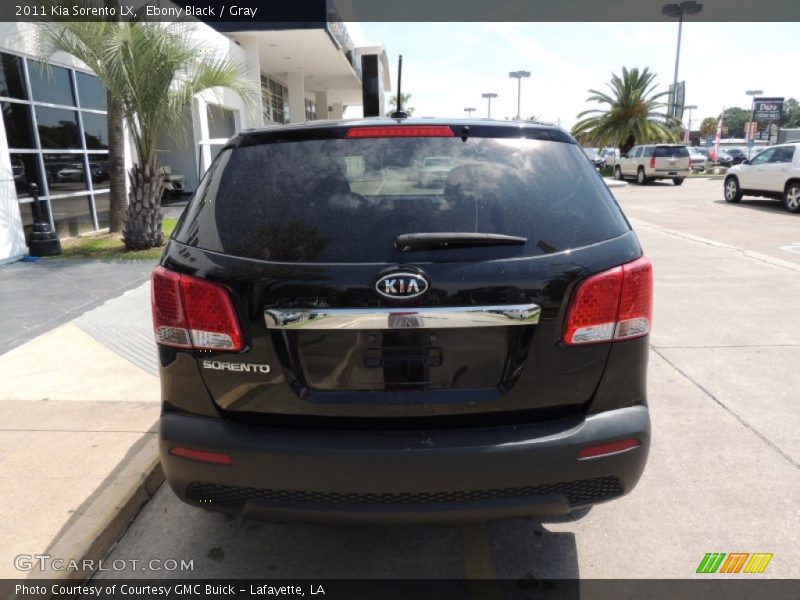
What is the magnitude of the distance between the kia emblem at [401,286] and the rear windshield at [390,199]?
0.07m

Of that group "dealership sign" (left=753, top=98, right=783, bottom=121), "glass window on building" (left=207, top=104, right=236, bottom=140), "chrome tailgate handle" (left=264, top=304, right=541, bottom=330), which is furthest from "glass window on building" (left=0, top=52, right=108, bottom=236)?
"dealership sign" (left=753, top=98, right=783, bottom=121)

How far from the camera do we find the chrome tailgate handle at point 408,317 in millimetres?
1956

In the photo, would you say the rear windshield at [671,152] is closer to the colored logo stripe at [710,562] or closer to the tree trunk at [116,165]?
the tree trunk at [116,165]

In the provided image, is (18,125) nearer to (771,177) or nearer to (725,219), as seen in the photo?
(725,219)

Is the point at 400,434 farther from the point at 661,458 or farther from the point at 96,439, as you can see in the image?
the point at 96,439

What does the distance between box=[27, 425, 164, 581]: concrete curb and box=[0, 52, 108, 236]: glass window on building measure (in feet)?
25.6

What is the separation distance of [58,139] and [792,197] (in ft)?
56.9

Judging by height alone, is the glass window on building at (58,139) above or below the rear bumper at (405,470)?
above

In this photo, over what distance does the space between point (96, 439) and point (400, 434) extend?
232cm

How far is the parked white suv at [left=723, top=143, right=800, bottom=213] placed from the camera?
15500mm

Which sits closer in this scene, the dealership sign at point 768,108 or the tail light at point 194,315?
the tail light at point 194,315

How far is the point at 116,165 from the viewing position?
1045cm

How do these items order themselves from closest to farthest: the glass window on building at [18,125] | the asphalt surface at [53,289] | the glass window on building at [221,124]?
the asphalt surface at [53,289]
the glass window on building at [18,125]
the glass window on building at [221,124]

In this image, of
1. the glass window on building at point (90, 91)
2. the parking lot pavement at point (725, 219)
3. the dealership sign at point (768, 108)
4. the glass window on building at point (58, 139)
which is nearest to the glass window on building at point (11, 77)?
the glass window on building at point (58, 139)
